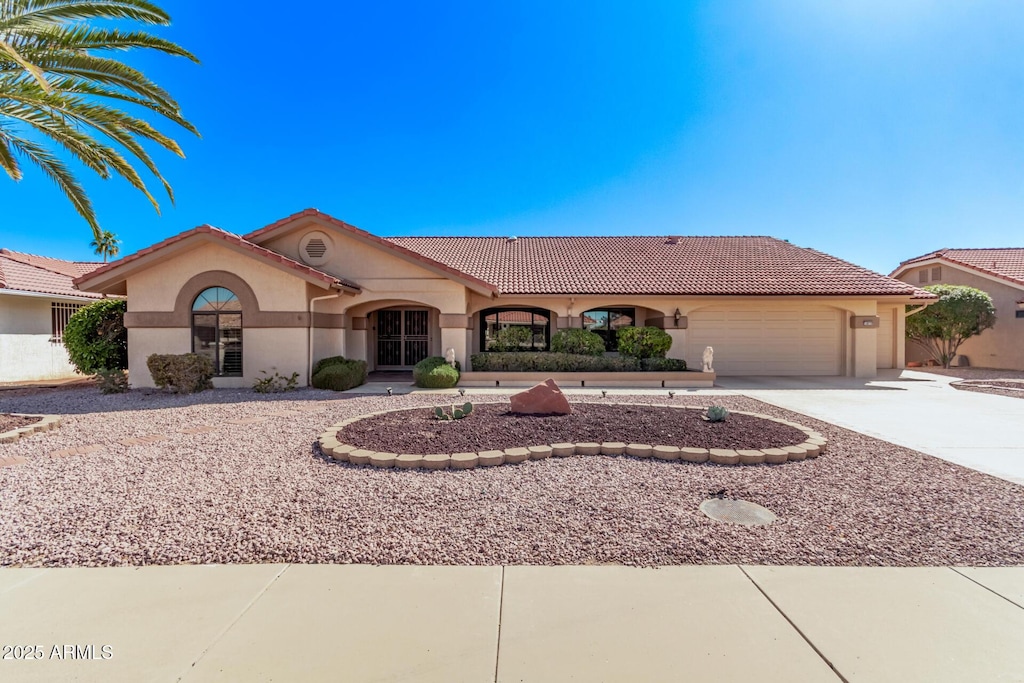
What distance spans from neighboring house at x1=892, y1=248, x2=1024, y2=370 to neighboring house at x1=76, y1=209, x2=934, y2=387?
202 inches

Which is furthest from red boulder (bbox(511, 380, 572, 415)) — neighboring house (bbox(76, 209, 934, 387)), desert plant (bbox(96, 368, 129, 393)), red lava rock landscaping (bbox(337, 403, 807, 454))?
desert plant (bbox(96, 368, 129, 393))

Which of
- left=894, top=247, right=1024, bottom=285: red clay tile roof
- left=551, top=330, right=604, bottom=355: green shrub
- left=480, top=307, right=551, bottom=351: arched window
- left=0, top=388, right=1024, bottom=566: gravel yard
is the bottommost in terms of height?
left=0, top=388, right=1024, bottom=566: gravel yard

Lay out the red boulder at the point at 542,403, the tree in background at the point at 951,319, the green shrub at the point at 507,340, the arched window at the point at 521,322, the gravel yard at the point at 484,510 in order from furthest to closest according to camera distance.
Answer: the tree in background at the point at 951,319, the arched window at the point at 521,322, the green shrub at the point at 507,340, the red boulder at the point at 542,403, the gravel yard at the point at 484,510

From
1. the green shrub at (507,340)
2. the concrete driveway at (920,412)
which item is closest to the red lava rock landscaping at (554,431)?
the concrete driveway at (920,412)

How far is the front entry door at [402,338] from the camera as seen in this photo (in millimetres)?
17938

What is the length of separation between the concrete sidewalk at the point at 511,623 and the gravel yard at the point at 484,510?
0.24m

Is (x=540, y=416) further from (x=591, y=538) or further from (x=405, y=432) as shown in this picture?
(x=591, y=538)

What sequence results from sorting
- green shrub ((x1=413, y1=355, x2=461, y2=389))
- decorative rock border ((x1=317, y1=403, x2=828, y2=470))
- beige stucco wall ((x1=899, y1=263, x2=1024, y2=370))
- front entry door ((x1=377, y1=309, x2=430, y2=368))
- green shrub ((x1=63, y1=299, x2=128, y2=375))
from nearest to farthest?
decorative rock border ((x1=317, y1=403, x2=828, y2=470)) → green shrub ((x1=413, y1=355, x2=461, y2=389)) → green shrub ((x1=63, y1=299, x2=128, y2=375)) → front entry door ((x1=377, y1=309, x2=430, y2=368)) → beige stucco wall ((x1=899, y1=263, x2=1024, y2=370))

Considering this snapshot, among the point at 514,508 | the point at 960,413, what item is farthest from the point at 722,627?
the point at 960,413

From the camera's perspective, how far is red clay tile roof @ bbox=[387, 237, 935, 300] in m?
16.0

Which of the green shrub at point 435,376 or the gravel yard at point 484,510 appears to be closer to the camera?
the gravel yard at point 484,510

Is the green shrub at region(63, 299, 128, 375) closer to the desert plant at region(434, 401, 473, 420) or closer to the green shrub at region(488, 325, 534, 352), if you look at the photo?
the green shrub at region(488, 325, 534, 352)

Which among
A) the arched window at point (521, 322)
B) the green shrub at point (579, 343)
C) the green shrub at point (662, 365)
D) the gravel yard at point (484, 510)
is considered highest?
the arched window at point (521, 322)

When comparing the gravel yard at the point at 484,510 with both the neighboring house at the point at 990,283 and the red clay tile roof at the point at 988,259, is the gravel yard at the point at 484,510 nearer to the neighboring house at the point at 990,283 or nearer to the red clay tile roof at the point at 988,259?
the neighboring house at the point at 990,283
